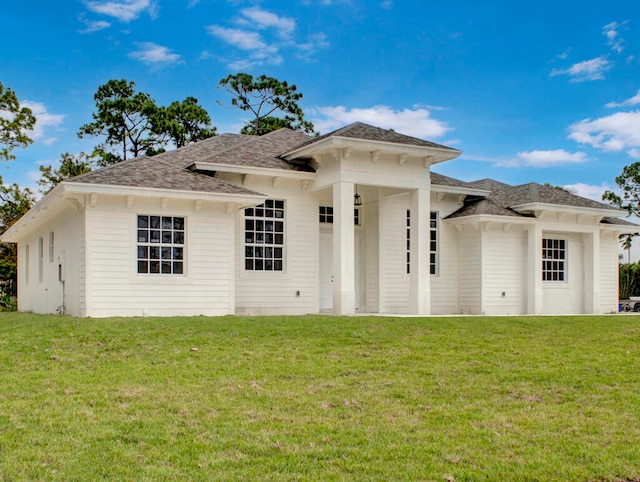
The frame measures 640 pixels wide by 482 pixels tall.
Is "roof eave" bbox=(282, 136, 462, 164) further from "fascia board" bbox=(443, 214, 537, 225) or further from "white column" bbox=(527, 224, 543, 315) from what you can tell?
"white column" bbox=(527, 224, 543, 315)

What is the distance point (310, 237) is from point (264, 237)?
4.46 feet

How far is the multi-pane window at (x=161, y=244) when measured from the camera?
1731 centimetres

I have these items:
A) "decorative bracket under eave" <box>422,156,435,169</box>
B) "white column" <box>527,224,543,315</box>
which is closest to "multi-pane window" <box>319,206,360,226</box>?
"decorative bracket under eave" <box>422,156,435,169</box>

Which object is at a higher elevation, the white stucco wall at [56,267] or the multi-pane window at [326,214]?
the multi-pane window at [326,214]

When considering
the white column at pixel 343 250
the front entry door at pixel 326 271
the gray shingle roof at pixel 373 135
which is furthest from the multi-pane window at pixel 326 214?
the gray shingle roof at pixel 373 135

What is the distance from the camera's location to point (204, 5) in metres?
19.4

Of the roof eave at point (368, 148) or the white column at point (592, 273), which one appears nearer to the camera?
the roof eave at point (368, 148)

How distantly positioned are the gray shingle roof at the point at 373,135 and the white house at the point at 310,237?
86 mm

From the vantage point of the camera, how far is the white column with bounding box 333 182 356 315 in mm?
18797

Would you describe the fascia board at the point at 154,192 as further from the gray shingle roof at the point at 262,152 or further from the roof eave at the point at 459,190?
the roof eave at the point at 459,190

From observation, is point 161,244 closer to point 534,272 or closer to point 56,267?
point 56,267

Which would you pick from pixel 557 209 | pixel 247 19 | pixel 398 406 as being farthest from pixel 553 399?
pixel 247 19

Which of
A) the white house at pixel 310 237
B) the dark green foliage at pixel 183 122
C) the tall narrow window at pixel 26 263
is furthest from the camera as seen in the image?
the dark green foliage at pixel 183 122

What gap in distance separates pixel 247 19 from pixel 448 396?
17.7m
